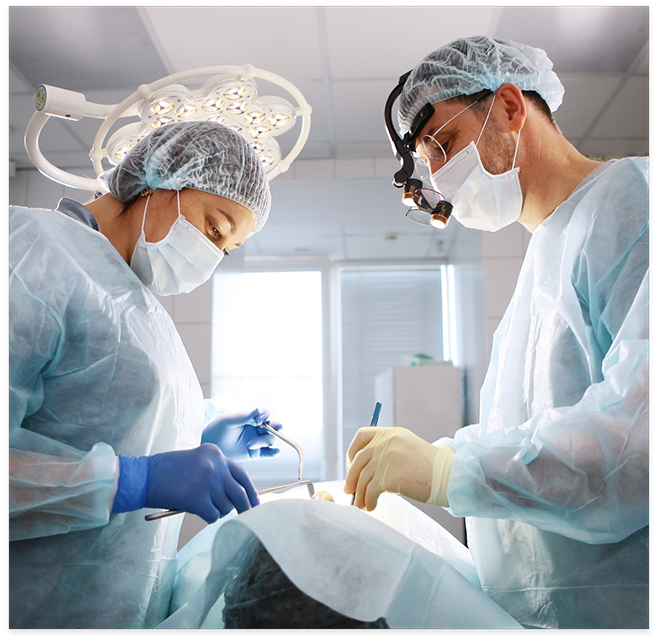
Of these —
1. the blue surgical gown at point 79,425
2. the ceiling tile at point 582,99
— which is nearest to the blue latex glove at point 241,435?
the blue surgical gown at point 79,425

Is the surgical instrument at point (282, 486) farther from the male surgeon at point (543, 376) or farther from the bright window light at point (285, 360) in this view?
the bright window light at point (285, 360)

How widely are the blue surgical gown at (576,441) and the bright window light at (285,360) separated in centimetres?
324

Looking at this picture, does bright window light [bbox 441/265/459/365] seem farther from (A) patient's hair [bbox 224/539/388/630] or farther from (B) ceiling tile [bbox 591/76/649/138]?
(A) patient's hair [bbox 224/539/388/630]

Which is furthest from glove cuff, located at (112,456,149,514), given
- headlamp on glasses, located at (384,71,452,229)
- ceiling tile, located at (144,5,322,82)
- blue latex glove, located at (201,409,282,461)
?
ceiling tile, located at (144,5,322,82)

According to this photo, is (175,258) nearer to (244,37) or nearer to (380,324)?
(244,37)

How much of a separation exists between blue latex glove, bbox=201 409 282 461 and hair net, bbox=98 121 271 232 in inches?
23.3

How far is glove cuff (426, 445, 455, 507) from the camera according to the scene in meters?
0.82

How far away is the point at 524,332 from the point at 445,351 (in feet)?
11.0

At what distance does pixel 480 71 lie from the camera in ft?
3.98

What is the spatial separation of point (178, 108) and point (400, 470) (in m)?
1.20

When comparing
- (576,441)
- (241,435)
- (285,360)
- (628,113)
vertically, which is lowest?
(241,435)

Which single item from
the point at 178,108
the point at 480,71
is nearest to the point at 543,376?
the point at 480,71

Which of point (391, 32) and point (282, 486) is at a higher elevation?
point (391, 32)

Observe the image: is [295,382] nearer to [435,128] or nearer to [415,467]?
[435,128]
